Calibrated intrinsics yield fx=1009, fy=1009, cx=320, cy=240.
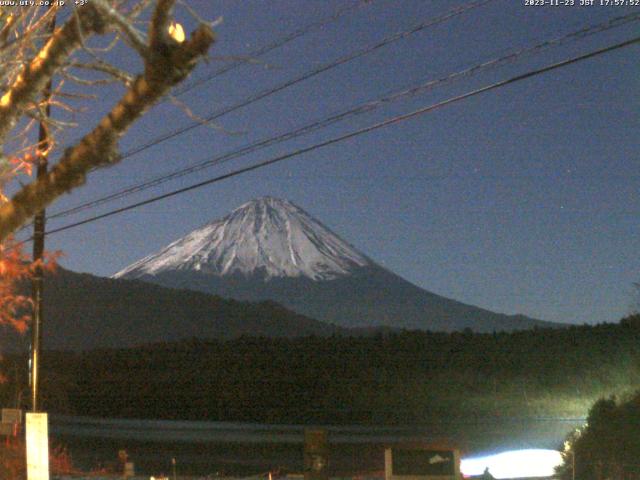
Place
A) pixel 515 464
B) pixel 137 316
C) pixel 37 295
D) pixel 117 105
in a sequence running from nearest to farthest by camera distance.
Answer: pixel 117 105, pixel 515 464, pixel 37 295, pixel 137 316

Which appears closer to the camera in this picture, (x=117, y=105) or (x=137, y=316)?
(x=117, y=105)

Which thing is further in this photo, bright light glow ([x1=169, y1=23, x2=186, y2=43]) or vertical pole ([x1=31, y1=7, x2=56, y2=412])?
vertical pole ([x1=31, y1=7, x2=56, y2=412])

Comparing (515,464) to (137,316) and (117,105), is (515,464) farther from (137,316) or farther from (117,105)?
(137,316)

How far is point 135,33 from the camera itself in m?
6.88

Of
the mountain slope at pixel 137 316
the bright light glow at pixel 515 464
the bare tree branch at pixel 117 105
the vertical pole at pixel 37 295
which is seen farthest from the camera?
the mountain slope at pixel 137 316

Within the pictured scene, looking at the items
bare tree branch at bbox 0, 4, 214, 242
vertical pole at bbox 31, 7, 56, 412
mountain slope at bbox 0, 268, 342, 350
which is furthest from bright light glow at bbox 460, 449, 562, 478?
mountain slope at bbox 0, 268, 342, 350

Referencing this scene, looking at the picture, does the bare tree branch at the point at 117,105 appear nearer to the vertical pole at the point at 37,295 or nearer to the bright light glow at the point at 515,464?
the bright light glow at the point at 515,464

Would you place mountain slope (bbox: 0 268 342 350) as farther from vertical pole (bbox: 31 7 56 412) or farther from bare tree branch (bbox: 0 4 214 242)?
bare tree branch (bbox: 0 4 214 242)

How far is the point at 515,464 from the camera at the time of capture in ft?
55.0

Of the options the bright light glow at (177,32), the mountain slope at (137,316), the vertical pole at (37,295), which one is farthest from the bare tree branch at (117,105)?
the mountain slope at (137,316)

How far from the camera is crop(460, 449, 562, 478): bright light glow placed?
15758mm

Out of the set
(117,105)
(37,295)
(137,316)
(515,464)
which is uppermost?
(137,316)

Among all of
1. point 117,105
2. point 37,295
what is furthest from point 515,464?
point 117,105

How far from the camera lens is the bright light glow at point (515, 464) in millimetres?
15758
